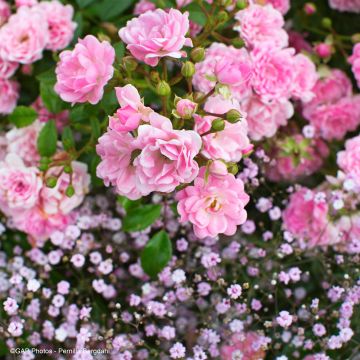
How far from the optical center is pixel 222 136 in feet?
2.95

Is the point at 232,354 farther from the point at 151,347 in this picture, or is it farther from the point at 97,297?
the point at 97,297

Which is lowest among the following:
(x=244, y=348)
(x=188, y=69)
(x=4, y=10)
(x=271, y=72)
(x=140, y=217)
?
(x=244, y=348)

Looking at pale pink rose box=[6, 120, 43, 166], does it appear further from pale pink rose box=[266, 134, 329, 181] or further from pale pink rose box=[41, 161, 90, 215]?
pale pink rose box=[266, 134, 329, 181]

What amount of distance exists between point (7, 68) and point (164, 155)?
0.57m

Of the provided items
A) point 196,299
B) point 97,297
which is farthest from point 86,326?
point 196,299

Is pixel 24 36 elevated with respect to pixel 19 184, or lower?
elevated

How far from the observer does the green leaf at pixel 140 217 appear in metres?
1.10

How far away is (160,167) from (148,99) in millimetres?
329

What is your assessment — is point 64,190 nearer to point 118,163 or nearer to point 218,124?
point 118,163

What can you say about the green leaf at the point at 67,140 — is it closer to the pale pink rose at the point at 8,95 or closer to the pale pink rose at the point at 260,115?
the pale pink rose at the point at 8,95

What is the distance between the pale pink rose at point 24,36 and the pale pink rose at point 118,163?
16.0 inches

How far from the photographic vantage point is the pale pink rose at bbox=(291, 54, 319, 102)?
1165 mm

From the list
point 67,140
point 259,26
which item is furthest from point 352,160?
point 67,140

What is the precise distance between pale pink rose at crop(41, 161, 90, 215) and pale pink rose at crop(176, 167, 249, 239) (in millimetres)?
351
